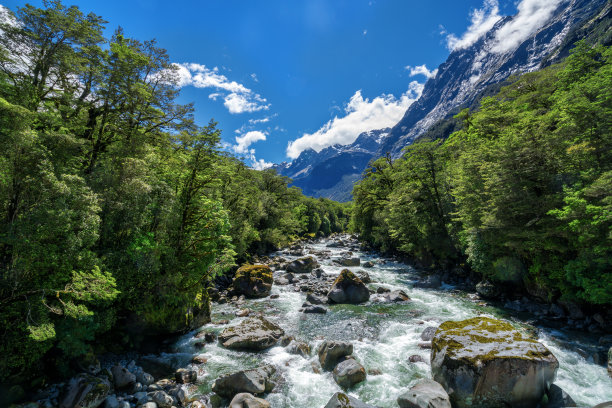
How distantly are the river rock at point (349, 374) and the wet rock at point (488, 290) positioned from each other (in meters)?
14.5

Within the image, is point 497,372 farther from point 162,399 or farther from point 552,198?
point 162,399

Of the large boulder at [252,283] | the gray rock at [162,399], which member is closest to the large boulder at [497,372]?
the gray rock at [162,399]

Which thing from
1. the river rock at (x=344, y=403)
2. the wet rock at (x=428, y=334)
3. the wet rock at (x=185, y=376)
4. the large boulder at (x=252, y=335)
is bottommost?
the wet rock at (x=185, y=376)

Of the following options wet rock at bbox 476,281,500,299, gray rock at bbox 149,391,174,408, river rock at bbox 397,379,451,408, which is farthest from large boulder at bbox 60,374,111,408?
wet rock at bbox 476,281,500,299

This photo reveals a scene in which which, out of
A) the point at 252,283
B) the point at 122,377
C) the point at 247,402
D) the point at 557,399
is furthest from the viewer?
the point at 252,283

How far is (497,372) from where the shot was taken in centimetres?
841

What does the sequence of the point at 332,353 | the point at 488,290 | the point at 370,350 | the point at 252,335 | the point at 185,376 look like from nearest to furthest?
the point at 185,376 < the point at 332,353 < the point at 370,350 < the point at 252,335 < the point at 488,290

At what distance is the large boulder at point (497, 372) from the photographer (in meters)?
8.34

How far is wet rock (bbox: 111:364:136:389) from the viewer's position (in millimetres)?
10023

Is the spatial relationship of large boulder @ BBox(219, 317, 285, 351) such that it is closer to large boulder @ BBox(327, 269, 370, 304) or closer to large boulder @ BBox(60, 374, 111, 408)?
large boulder @ BBox(60, 374, 111, 408)

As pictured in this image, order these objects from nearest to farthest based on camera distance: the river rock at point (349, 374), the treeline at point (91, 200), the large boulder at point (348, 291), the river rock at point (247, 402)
→ the treeline at point (91, 200) < the river rock at point (247, 402) < the river rock at point (349, 374) < the large boulder at point (348, 291)

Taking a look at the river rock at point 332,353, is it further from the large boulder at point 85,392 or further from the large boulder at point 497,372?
the large boulder at point 85,392

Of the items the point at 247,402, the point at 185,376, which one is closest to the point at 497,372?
the point at 247,402

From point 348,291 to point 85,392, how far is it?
54.5 ft
